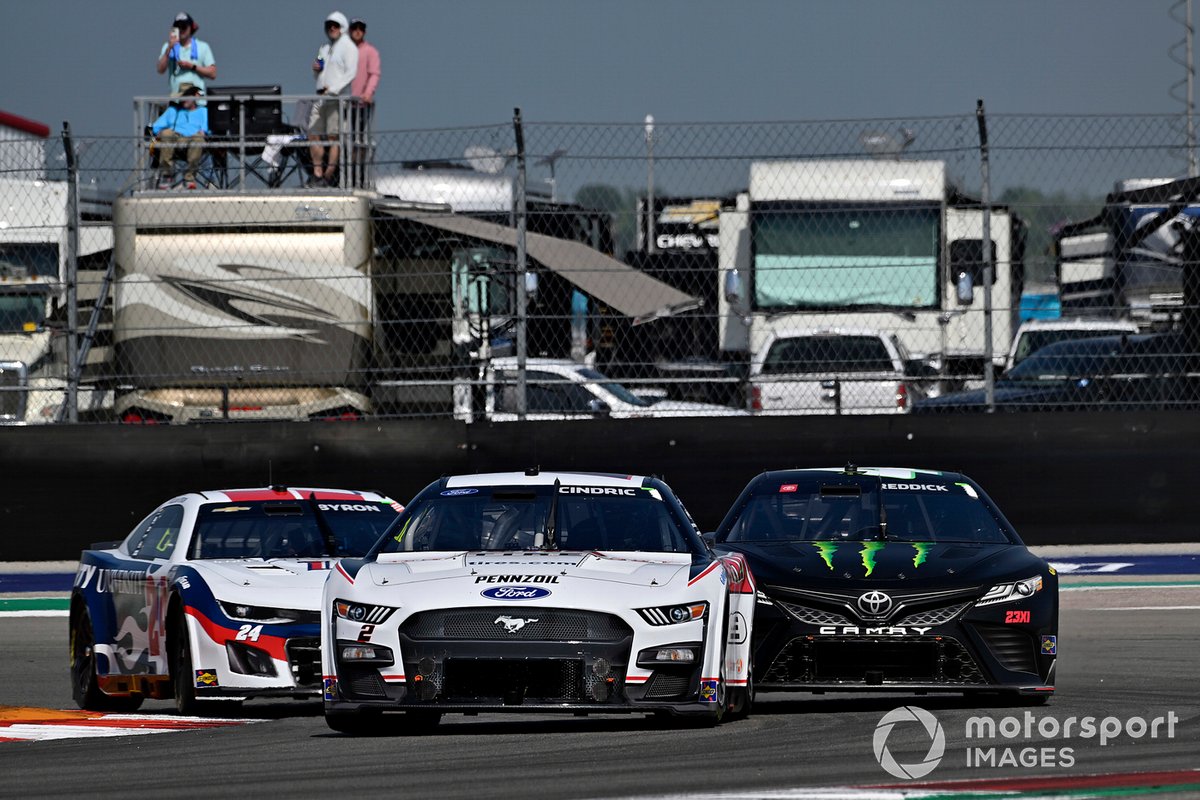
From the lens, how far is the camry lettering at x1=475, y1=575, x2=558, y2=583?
810 cm

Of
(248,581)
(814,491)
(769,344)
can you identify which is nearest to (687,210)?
(769,344)

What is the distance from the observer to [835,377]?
15.9m

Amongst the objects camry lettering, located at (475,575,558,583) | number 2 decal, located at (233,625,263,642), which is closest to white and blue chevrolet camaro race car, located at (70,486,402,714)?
number 2 decal, located at (233,625,263,642)

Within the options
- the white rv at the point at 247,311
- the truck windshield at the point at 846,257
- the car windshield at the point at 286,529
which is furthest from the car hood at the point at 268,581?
the truck windshield at the point at 846,257

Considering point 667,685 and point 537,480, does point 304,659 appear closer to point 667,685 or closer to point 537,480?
point 537,480

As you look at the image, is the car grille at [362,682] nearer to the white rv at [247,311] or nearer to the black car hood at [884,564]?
the black car hood at [884,564]

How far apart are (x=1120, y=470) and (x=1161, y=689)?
605 centimetres

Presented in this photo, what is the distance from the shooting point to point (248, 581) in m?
9.65

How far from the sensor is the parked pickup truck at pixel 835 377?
16.0 meters

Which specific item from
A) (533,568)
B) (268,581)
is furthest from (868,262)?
(533,568)

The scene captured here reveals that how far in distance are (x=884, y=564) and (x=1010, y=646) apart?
718 millimetres

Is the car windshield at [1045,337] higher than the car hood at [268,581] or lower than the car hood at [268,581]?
higher

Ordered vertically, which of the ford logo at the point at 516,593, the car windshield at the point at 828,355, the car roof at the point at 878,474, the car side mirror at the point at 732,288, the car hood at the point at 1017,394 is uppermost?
the car side mirror at the point at 732,288

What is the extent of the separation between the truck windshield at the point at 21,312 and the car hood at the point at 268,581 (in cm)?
705
